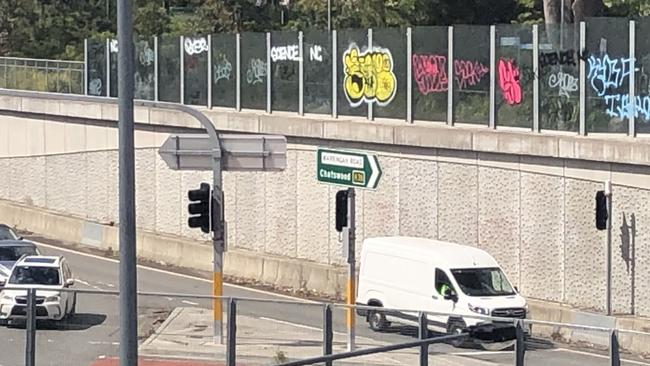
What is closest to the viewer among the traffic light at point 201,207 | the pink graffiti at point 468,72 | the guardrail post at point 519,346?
the guardrail post at point 519,346

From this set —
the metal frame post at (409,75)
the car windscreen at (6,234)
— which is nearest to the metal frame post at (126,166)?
the metal frame post at (409,75)

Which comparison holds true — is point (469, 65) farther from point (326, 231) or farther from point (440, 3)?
point (440, 3)

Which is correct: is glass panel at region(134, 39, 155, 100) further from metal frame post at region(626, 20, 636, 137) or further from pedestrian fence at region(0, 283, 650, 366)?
pedestrian fence at region(0, 283, 650, 366)

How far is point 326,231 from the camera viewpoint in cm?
3756

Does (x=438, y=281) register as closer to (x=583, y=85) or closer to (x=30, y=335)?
(x=583, y=85)

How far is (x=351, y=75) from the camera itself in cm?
3797

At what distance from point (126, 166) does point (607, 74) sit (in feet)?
67.4

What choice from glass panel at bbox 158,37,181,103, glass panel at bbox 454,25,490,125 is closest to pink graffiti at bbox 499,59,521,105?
glass panel at bbox 454,25,490,125

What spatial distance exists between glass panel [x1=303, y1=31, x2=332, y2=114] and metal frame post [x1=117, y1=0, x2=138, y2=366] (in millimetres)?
27079

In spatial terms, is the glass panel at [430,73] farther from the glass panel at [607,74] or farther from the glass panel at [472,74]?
the glass panel at [607,74]

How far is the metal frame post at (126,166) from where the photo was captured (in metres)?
11.5

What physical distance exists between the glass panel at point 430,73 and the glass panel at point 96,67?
16.6 metres

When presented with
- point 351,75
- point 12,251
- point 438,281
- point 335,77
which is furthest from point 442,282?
point 12,251

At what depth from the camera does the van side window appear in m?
27.8
